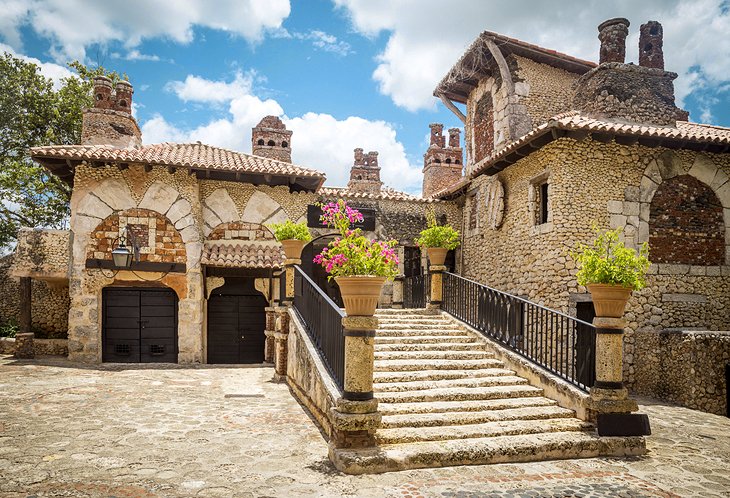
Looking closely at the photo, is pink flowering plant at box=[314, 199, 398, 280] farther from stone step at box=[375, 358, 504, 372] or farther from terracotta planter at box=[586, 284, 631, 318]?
terracotta planter at box=[586, 284, 631, 318]

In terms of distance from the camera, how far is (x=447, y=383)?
291 inches

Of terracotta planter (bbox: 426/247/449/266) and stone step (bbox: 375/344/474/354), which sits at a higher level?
terracotta planter (bbox: 426/247/449/266)

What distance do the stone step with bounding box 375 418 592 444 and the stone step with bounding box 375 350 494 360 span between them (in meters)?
2.01

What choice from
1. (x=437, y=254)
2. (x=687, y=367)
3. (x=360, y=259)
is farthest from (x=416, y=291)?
(x=360, y=259)

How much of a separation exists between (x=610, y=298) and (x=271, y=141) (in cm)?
1245

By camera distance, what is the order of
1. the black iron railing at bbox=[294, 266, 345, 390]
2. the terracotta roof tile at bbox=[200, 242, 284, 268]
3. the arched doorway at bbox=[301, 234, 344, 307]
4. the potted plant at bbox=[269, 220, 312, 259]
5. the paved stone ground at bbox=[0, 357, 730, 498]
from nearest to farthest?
the paved stone ground at bbox=[0, 357, 730, 498], the black iron railing at bbox=[294, 266, 345, 390], the potted plant at bbox=[269, 220, 312, 259], the terracotta roof tile at bbox=[200, 242, 284, 268], the arched doorway at bbox=[301, 234, 344, 307]

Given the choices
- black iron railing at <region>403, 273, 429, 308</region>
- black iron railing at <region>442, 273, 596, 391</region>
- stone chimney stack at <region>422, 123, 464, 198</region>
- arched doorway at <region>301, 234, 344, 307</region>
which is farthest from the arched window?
stone chimney stack at <region>422, 123, 464, 198</region>

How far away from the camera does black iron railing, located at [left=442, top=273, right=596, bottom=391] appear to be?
701cm

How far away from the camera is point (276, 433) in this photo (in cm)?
643

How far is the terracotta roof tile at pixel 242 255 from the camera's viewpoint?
1242 centimetres

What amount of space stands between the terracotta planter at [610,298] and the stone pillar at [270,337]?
7484 mm

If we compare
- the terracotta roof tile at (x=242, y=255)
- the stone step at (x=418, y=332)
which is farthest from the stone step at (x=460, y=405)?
the terracotta roof tile at (x=242, y=255)

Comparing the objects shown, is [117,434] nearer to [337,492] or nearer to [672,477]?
[337,492]

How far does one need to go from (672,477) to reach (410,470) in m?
2.83
